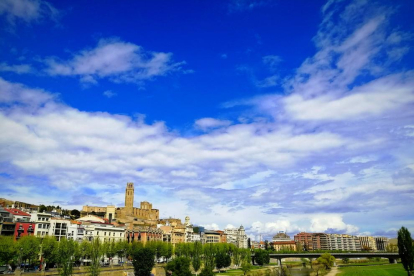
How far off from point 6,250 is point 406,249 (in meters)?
95.1

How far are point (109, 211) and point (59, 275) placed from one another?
12348 cm

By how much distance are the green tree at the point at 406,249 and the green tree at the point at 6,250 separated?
9386 cm

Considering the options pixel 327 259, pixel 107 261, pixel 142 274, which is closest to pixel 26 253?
pixel 142 274

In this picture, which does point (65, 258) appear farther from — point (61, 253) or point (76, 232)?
point (76, 232)

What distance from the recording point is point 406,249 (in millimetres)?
85000

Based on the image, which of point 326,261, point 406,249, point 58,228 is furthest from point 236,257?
point 406,249

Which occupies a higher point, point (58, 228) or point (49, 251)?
point (58, 228)

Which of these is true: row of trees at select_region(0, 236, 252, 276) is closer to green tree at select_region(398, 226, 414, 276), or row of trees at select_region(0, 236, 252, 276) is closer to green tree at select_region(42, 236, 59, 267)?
green tree at select_region(42, 236, 59, 267)

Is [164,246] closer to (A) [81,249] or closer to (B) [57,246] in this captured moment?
(A) [81,249]

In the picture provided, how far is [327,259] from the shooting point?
136875mm

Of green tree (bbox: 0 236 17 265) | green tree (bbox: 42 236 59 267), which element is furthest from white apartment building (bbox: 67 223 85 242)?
green tree (bbox: 0 236 17 265)

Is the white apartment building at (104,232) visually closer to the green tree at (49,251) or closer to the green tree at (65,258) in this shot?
the green tree at (49,251)

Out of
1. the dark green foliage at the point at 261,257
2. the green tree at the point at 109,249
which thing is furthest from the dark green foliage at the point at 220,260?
the green tree at the point at 109,249

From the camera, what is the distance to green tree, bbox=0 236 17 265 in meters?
72.5
